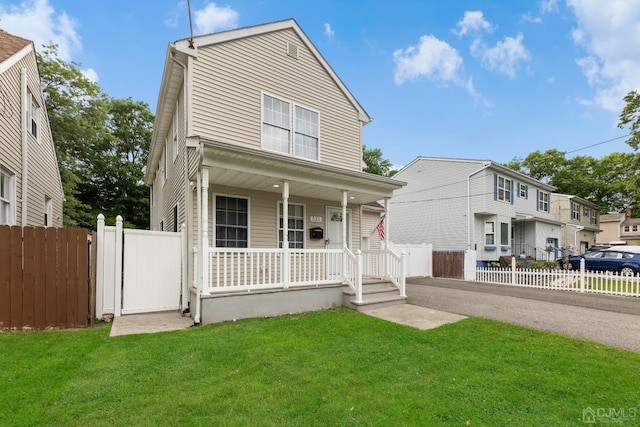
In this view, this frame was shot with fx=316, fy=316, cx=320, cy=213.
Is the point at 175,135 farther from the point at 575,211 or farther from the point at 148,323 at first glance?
the point at 575,211

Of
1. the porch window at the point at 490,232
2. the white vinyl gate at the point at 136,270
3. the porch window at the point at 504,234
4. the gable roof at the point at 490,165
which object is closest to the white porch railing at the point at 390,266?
the white vinyl gate at the point at 136,270

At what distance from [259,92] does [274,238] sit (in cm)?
414

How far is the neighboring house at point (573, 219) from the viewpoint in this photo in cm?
2914

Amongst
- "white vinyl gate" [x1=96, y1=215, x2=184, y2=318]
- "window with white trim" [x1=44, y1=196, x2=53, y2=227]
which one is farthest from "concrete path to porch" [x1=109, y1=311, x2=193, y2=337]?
"window with white trim" [x1=44, y1=196, x2=53, y2=227]

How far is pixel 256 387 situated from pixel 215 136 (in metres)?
6.27

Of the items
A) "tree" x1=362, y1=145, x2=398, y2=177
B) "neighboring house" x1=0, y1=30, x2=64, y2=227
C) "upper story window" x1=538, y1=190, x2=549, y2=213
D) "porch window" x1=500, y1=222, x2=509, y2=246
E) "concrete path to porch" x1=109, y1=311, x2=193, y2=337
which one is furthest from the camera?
"tree" x1=362, y1=145, x2=398, y2=177

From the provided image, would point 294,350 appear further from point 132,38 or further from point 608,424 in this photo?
point 132,38

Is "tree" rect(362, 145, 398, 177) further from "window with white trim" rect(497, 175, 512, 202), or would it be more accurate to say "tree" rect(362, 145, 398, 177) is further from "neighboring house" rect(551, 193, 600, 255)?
"neighboring house" rect(551, 193, 600, 255)

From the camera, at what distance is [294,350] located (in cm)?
466

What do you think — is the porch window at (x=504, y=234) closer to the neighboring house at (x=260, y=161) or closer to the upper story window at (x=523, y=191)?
the upper story window at (x=523, y=191)

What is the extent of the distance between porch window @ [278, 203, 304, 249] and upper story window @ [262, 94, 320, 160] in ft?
5.30

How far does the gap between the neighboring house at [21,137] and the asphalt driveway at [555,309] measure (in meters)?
10.7

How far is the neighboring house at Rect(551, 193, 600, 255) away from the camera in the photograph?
29.1 meters

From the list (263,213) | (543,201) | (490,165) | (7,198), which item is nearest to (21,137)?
(7,198)
